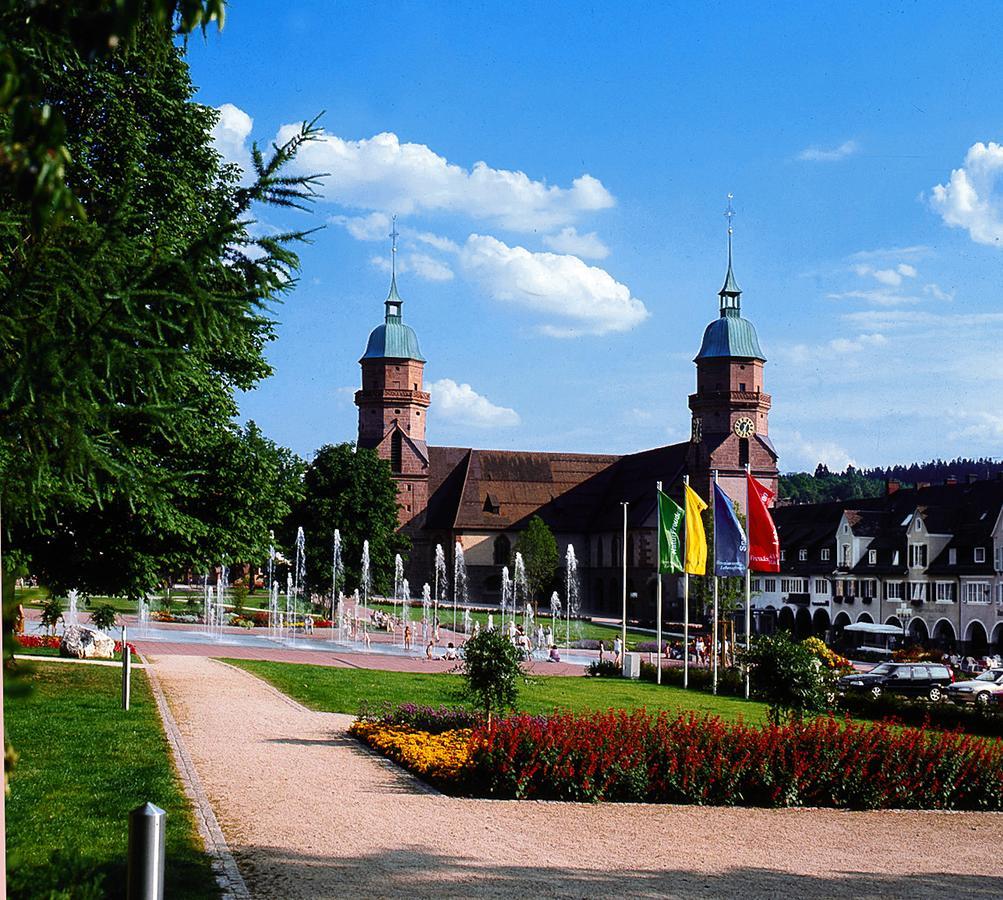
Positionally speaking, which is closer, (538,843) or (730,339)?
(538,843)

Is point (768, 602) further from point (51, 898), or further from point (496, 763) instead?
point (51, 898)

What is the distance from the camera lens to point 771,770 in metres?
16.0

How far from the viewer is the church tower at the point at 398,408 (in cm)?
10562

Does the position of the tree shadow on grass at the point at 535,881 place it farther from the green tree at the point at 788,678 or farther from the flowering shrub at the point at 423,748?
the green tree at the point at 788,678

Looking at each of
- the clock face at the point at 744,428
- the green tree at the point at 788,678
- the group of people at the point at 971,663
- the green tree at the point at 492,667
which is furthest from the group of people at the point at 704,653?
the clock face at the point at 744,428

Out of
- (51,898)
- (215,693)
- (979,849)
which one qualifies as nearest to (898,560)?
(215,693)

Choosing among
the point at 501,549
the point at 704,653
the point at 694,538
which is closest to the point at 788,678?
the point at 694,538

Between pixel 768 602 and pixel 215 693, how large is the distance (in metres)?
65.2

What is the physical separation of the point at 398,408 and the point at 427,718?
288 ft

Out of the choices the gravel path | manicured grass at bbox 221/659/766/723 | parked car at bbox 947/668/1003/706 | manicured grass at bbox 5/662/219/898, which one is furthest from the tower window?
the gravel path

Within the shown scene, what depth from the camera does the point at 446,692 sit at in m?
27.8

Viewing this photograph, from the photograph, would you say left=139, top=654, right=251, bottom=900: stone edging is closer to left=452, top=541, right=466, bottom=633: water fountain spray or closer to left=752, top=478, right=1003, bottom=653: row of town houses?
left=752, top=478, right=1003, bottom=653: row of town houses

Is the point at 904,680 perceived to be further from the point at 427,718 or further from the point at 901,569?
the point at 901,569

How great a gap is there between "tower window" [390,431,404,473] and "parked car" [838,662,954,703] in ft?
229
